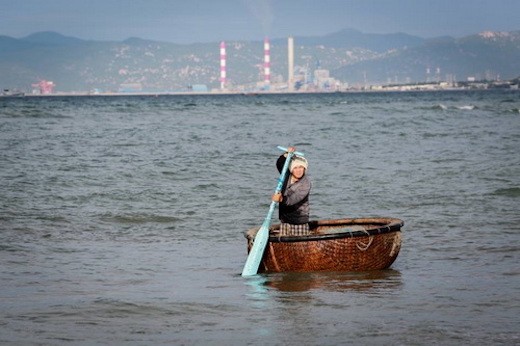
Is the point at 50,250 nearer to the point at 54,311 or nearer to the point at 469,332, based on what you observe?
the point at 54,311

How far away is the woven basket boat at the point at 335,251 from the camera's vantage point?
36.0 feet

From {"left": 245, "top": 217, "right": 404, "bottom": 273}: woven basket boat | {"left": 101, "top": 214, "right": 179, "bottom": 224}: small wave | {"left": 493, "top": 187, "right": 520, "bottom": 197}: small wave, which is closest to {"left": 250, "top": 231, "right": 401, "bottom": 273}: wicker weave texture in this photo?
{"left": 245, "top": 217, "right": 404, "bottom": 273}: woven basket boat

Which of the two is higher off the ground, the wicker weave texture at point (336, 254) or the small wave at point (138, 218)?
the wicker weave texture at point (336, 254)

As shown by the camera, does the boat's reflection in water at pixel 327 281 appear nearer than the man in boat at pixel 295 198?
Yes

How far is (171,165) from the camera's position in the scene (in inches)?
1071

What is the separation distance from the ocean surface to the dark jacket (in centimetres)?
78

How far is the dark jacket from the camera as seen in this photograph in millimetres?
11211

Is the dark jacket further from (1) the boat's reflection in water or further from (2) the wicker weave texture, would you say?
(1) the boat's reflection in water

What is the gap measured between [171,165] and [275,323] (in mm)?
18999

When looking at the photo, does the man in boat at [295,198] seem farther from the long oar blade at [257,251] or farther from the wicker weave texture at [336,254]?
the wicker weave texture at [336,254]

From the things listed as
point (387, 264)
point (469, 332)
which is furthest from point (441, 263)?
point (469, 332)

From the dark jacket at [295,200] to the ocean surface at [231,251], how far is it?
30.8 inches

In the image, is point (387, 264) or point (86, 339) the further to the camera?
point (387, 264)


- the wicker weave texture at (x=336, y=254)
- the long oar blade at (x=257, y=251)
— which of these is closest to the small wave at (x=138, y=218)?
the long oar blade at (x=257, y=251)
